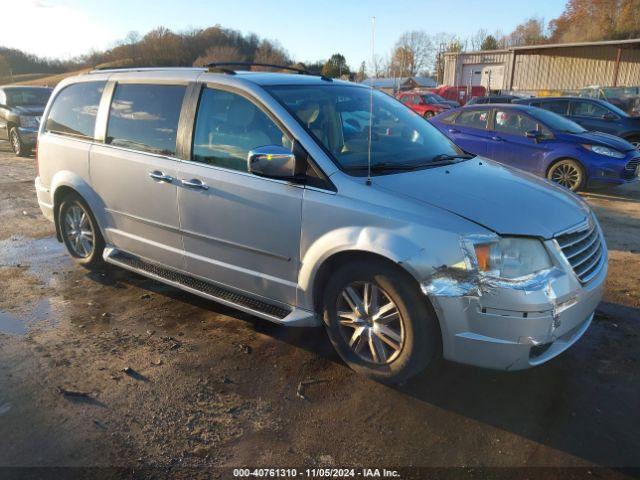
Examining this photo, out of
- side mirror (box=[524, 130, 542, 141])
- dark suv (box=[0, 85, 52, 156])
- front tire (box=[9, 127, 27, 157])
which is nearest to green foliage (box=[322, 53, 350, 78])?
side mirror (box=[524, 130, 542, 141])

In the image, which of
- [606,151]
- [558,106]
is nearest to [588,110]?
[558,106]

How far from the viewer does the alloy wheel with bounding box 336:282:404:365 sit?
3113 mm

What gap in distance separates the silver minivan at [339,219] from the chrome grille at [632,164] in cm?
595

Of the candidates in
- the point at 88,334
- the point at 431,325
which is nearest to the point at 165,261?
the point at 88,334

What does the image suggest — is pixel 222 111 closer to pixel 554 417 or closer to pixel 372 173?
pixel 372 173

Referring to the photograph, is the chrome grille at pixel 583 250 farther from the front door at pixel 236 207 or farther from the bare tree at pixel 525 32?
the bare tree at pixel 525 32

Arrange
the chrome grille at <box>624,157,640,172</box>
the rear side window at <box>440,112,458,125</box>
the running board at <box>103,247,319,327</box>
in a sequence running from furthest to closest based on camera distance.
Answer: the rear side window at <box>440,112,458,125</box> → the chrome grille at <box>624,157,640,172</box> → the running board at <box>103,247,319,327</box>

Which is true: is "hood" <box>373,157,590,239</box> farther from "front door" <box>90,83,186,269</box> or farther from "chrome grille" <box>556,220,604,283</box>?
"front door" <box>90,83,186,269</box>

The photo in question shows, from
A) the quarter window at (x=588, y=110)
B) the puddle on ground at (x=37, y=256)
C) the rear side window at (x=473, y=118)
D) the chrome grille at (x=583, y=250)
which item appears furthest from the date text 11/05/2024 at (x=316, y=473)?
the quarter window at (x=588, y=110)

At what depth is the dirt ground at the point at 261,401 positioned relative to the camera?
267 centimetres

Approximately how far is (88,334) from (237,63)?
255cm

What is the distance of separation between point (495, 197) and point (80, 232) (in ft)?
13.2

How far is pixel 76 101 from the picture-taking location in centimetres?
505

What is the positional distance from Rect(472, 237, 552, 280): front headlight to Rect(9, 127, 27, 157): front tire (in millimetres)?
14501
